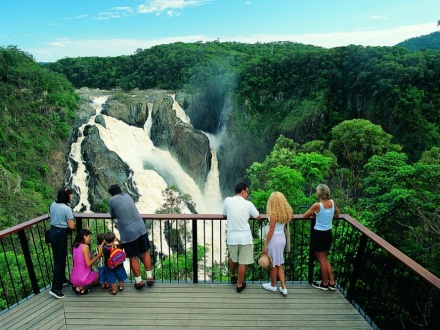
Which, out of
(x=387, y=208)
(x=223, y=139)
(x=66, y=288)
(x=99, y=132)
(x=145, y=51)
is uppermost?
(x=145, y=51)

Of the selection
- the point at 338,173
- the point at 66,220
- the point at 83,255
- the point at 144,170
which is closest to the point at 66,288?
the point at 83,255

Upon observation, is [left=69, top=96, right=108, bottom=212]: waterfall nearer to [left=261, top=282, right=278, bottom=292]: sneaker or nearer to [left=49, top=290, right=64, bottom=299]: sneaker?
[left=49, top=290, right=64, bottom=299]: sneaker

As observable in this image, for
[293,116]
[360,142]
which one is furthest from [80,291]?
[293,116]

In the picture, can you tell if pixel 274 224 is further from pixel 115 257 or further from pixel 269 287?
pixel 115 257

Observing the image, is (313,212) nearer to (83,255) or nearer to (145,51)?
(83,255)

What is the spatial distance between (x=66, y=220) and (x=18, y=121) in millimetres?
29031

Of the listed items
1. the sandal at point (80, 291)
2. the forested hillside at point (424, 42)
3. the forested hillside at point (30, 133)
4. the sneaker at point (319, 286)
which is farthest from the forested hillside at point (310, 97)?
the forested hillside at point (424, 42)

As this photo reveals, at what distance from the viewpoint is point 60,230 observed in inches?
170

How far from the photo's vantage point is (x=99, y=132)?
27375 mm

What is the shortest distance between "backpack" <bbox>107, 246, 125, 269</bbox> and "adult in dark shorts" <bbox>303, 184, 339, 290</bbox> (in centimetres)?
241

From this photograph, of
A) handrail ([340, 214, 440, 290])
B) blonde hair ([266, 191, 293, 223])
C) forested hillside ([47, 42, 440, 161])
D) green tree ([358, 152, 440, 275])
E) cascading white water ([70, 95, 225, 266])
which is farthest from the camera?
forested hillside ([47, 42, 440, 161])

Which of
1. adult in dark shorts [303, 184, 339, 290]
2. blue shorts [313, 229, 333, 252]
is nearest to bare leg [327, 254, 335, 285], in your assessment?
adult in dark shorts [303, 184, 339, 290]

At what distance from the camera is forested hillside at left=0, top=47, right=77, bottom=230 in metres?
21.6

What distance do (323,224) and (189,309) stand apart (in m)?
1.95
